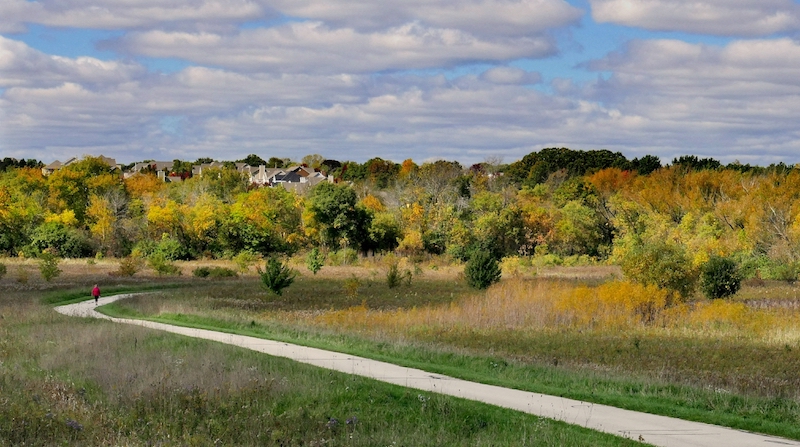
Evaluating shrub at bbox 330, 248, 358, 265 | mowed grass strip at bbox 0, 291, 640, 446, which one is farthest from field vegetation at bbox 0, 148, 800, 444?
mowed grass strip at bbox 0, 291, 640, 446

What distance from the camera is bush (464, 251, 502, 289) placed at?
44906 mm

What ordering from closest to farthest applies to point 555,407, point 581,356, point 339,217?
1. point 555,407
2. point 581,356
3. point 339,217

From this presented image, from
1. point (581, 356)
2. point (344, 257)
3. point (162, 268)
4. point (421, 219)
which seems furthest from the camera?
point (421, 219)

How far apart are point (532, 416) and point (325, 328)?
A: 14.6 metres

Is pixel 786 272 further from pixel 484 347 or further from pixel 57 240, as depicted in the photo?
pixel 57 240

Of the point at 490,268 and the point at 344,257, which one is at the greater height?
the point at 490,268

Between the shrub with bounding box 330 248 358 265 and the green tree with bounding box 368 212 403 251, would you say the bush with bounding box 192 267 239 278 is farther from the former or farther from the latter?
the green tree with bounding box 368 212 403 251

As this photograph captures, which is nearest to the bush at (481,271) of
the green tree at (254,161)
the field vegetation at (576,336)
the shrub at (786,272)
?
the field vegetation at (576,336)

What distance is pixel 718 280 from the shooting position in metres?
39.3

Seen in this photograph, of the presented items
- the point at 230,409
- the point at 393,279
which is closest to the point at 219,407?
the point at 230,409

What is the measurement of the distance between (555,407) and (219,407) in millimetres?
5205

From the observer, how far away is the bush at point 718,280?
1550 inches

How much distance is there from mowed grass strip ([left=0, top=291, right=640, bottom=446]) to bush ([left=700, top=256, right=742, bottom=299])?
2545 centimetres

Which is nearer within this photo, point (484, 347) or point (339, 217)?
point (484, 347)
